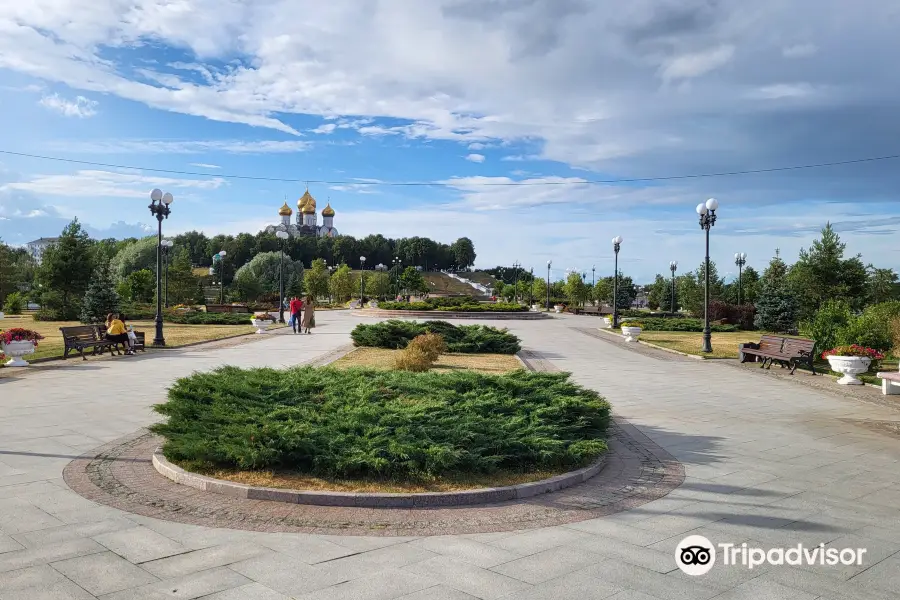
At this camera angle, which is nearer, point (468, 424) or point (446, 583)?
point (446, 583)

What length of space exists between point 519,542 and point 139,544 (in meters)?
2.61

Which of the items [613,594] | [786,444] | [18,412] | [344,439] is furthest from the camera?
[18,412]

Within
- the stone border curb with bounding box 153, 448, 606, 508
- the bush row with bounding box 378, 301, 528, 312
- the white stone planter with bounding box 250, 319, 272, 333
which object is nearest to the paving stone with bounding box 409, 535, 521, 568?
the stone border curb with bounding box 153, 448, 606, 508

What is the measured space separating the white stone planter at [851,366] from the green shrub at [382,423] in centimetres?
776

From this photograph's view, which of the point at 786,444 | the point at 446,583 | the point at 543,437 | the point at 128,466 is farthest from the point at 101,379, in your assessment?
the point at 786,444

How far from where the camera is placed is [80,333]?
1655 cm

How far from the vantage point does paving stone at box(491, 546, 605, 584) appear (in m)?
4.01

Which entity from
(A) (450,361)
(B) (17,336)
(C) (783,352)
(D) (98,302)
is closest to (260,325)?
(D) (98,302)

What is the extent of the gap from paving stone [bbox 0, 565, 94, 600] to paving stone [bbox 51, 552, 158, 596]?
2.0 inches

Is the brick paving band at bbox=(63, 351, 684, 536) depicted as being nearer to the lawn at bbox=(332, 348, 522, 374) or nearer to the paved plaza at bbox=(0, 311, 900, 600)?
the paved plaza at bbox=(0, 311, 900, 600)

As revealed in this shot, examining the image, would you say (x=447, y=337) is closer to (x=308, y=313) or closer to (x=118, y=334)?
(x=118, y=334)

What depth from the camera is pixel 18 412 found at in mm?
9195

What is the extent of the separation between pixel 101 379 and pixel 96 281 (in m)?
21.9

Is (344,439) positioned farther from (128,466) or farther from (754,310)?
(754,310)
